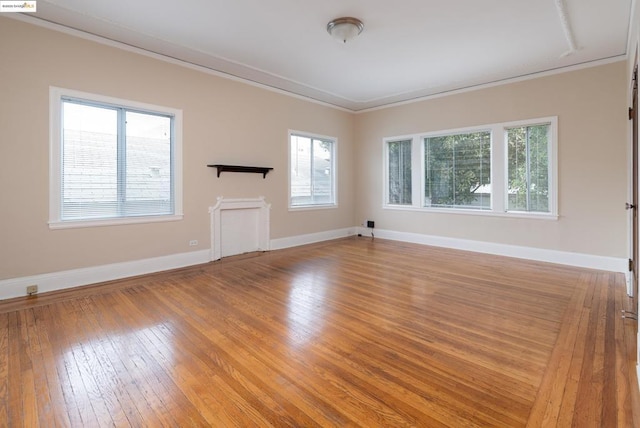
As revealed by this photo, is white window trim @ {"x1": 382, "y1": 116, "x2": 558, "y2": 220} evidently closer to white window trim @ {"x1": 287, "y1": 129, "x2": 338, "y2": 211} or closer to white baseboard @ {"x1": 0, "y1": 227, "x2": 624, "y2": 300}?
white baseboard @ {"x1": 0, "y1": 227, "x2": 624, "y2": 300}

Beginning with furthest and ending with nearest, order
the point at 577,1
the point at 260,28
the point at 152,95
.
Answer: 1. the point at 152,95
2. the point at 260,28
3. the point at 577,1

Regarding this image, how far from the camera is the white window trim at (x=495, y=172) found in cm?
509

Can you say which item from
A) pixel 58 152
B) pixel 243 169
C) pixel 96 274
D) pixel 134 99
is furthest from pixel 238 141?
pixel 96 274

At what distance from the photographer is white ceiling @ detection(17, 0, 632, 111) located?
339 centimetres

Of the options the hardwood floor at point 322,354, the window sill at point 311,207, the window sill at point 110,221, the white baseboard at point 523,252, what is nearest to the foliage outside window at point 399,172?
the white baseboard at point 523,252

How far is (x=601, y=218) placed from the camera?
185 inches

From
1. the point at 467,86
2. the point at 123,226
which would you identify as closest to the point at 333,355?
the point at 123,226

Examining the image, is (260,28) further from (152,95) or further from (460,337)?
(460,337)

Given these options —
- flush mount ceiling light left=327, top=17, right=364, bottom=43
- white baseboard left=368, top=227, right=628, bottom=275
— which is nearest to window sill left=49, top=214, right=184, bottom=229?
flush mount ceiling light left=327, top=17, right=364, bottom=43

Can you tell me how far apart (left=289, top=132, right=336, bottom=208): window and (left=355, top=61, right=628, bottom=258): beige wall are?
2.56 m

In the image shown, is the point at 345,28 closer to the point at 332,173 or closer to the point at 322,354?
the point at 322,354

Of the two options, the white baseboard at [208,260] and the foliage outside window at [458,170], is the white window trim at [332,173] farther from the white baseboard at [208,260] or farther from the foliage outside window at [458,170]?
the foliage outside window at [458,170]

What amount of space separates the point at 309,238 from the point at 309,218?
0.43 meters

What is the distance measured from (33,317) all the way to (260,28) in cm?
384
